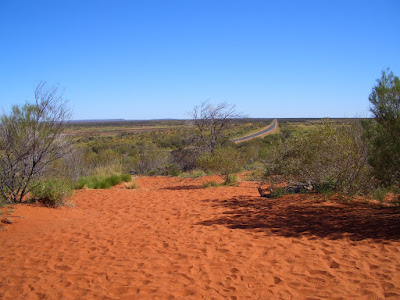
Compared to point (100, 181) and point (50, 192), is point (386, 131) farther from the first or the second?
point (100, 181)

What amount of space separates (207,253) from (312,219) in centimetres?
277

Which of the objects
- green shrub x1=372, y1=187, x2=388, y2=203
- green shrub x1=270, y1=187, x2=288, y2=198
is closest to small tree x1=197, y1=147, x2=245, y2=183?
green shrub x1=270, y1=187, x2=288, y2=198

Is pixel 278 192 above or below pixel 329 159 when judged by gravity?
below

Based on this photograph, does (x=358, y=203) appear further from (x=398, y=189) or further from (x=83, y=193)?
(x=83, y=193)

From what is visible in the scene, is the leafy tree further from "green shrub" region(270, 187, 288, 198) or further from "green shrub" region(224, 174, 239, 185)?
"green shrub" region(224, 174, 239, 185)

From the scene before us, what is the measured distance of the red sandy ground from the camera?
376cm

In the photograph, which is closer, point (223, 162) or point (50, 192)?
point (50, 192)

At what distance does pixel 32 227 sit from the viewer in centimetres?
646

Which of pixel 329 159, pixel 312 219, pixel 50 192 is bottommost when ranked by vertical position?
pixel 312 219

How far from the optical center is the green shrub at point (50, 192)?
781 centimetres

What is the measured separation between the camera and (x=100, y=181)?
44.1 feet

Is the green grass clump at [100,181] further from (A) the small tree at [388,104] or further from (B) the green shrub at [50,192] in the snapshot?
(A) the small tree at [388,104]

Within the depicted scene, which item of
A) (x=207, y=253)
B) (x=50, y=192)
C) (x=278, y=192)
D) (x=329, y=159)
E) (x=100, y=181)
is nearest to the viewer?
(x=207, y=253)

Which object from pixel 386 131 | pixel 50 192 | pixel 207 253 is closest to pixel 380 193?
pixel 386 131
